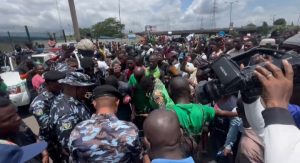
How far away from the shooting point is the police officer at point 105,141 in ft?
6.76

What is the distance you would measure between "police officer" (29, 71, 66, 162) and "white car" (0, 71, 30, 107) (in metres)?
4.14

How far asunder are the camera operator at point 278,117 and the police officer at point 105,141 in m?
1.33

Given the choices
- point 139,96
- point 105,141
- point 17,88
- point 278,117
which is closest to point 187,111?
point 105,141

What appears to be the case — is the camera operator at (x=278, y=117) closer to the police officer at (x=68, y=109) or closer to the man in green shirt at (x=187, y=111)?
the man in green shirt at (x=187, y=111)

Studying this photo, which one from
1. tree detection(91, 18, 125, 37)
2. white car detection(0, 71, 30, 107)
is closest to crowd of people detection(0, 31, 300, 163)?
white car detection(0, 71, 30, 107)

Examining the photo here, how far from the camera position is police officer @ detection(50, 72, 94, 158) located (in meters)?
2.50

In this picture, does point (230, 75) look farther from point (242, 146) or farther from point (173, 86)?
point (173, 86)

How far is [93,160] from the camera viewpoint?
2.06 m

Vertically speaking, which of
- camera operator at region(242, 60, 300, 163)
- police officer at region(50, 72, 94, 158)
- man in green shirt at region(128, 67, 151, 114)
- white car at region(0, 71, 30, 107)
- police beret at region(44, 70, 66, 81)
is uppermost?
camera operator at region(242, 60, 300, 163)

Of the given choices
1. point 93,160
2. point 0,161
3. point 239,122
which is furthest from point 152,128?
point 239,122

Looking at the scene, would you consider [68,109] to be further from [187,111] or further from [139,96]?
[139,96]

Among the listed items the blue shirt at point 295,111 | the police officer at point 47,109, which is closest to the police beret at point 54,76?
the police officer at point 47,109

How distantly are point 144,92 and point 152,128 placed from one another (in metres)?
2.48

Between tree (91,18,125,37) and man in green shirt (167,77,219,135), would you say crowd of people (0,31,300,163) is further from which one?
tree (91,18,125,37)
